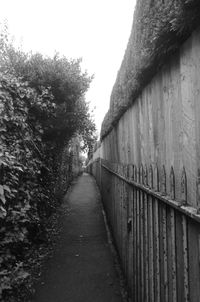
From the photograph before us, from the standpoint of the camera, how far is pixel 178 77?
2125 mm

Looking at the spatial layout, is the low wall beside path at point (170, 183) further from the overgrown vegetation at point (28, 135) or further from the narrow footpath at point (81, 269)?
the overgrown vegetation at point (28, 135)

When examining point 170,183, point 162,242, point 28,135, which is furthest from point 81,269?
point 170,183

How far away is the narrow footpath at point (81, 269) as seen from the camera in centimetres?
439

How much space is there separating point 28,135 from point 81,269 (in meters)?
2.55

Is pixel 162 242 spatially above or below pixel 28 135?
below

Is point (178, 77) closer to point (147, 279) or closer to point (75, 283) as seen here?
point (147, 279)

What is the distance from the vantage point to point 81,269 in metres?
5.31

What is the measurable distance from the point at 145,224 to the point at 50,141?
529cm

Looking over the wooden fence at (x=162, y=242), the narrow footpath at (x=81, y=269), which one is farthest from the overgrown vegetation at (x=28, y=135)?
the wooden fence at (x=162, y=242)

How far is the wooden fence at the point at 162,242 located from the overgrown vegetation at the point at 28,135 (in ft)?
4.88

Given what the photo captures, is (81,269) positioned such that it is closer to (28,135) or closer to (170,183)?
(28,135)

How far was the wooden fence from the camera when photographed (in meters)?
1.77

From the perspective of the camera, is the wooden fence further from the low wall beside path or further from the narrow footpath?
the narrow footpath

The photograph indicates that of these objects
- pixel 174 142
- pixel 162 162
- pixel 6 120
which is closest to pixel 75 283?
pixel 6 120
